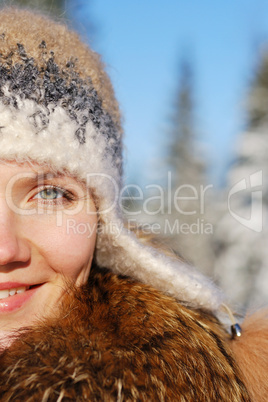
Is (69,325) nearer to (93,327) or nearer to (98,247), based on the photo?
(93,327)

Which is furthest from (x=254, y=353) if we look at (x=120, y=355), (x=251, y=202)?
(x=251, y=202)

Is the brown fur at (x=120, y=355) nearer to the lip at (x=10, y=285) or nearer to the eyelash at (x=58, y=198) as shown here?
the lip at (x=10, y=285)

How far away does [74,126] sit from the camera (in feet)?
6.66

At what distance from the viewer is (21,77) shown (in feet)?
6.21

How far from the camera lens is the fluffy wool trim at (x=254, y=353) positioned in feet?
6.61

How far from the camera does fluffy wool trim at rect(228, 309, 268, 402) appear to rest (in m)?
2.02

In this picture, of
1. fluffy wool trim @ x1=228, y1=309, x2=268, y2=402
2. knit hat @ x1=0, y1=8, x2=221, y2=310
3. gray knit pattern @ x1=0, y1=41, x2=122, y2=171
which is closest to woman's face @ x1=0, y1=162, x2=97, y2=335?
knit hat @ x1=0, y1=8, x2=221, y2=310

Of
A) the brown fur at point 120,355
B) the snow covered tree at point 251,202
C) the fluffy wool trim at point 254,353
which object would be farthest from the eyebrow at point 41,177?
the snow covered tree at point 251,202

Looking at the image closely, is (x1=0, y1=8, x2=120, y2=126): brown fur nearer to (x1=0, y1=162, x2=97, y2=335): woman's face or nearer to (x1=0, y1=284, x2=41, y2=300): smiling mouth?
(x1=0, y1=162, x2=97, y2=335): woman's face

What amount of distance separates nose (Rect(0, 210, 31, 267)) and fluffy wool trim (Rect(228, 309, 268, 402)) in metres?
1.17

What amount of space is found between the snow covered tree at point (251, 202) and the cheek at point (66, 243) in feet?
46.1

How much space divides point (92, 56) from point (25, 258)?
45.6 inches

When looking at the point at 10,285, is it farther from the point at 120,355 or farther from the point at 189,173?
the point at 189,173

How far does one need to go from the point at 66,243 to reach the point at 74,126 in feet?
1.79
